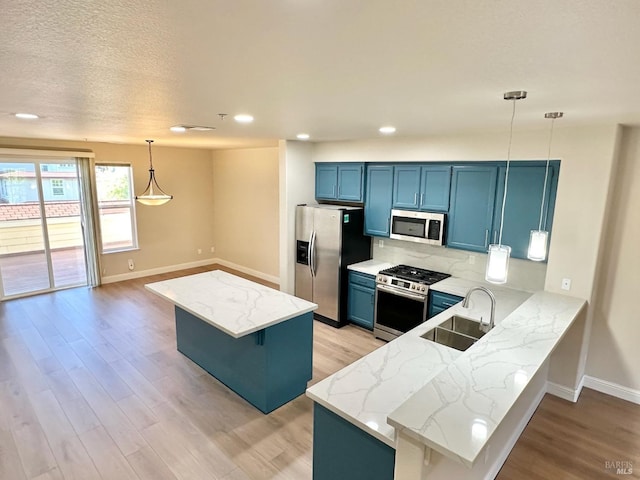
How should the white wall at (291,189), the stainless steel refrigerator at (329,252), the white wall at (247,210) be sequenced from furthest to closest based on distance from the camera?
the white wall at (247,210), the white wall at (291,189), the stainless steel refrigerator at (329,252)

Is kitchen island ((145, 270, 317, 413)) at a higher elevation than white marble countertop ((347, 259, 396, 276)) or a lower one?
lower

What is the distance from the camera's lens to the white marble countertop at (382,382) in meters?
1.90

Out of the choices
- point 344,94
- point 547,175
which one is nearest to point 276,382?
point 344,94

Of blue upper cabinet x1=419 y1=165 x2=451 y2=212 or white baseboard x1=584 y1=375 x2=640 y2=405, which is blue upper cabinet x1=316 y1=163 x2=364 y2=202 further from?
white baseboard x1=584 y1=375 x2=640 y2=405

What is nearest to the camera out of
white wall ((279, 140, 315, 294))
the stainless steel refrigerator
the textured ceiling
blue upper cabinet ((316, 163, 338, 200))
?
the textured ceiling

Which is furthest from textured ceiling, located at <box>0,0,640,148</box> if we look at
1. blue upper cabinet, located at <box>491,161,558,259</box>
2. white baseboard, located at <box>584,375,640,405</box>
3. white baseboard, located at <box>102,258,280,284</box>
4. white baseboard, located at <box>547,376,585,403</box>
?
white baseboard, located at <box>102,258,280,284</box>

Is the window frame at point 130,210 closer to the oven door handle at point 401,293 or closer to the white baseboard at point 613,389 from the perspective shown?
the oven door handle at point 401,293

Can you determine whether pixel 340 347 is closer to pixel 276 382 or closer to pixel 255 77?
pixel 276 382

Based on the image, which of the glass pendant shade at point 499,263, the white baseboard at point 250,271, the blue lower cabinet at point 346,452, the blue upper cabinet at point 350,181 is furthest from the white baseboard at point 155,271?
the glass pendant shade at point 499,263

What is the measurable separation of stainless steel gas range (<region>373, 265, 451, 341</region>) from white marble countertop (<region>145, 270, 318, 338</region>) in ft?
4.40

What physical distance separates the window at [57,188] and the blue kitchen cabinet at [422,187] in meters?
5.52

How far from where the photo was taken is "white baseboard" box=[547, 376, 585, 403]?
3.57 m

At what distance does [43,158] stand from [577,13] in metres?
7.17

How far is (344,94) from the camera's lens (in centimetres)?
206
